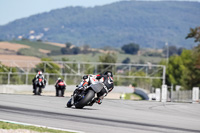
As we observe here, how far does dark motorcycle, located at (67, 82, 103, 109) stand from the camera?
51.4 ft

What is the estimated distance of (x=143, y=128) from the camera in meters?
11.6

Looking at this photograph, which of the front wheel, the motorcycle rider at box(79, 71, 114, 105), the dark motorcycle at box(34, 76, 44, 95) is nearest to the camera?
the front wheel

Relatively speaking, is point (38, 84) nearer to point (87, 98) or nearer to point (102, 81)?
point (102, 81)

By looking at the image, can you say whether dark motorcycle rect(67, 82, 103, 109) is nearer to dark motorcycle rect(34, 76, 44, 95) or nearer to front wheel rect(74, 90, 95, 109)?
front wheel rect(74, 90, 95, 109)

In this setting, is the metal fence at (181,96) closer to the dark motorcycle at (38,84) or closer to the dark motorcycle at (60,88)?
the dark motorcycle at (60,88)

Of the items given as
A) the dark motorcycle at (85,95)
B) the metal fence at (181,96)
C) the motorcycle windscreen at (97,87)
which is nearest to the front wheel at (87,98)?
the dark motorcycle at (85,95)

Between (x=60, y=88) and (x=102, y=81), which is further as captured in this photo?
(x=60, y=88)

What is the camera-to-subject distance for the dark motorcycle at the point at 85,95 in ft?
51.4

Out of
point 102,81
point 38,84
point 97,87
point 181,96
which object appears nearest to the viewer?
point 97,87

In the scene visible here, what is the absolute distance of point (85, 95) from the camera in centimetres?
1569

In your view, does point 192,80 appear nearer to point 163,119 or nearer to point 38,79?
point 38,79

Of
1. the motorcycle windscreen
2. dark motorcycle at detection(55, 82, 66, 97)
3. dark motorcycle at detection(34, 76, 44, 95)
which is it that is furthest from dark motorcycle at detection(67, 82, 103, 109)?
dark motorcycle at detection(55, 82, 66, 97)

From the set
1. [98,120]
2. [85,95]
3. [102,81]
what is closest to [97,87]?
[85,95]

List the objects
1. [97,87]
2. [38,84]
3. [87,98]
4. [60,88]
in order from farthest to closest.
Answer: [60,88], [38,84], [97,87], [87,98]
